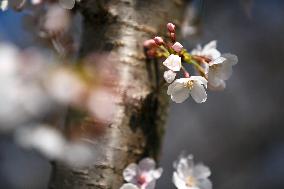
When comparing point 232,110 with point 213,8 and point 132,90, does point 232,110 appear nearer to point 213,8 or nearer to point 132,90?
point 213,8

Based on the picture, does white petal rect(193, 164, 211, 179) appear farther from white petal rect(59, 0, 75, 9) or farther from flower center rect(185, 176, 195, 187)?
white petal rect(59, 0, 75, 9)

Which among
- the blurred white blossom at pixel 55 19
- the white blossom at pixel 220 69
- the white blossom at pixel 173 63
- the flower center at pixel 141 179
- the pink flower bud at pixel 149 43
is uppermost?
the blurred white blossom at pixel 55 19

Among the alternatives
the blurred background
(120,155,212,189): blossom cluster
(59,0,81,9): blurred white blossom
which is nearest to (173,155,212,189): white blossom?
(120,155,212,189): blossom cluster

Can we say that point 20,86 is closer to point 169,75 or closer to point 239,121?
point 169,75

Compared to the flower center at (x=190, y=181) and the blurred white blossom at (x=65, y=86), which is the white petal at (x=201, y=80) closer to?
the flower center at (x=190, y=181)

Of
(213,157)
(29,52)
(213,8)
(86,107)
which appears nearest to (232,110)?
(213,157)

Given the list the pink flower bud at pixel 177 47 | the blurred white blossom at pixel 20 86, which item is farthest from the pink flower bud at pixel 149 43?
the blurred white blossom at pixel 20 86

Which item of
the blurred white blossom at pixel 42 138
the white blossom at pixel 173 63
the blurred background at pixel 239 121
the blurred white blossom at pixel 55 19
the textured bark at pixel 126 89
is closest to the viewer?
the white blossom at pixel 173 63
